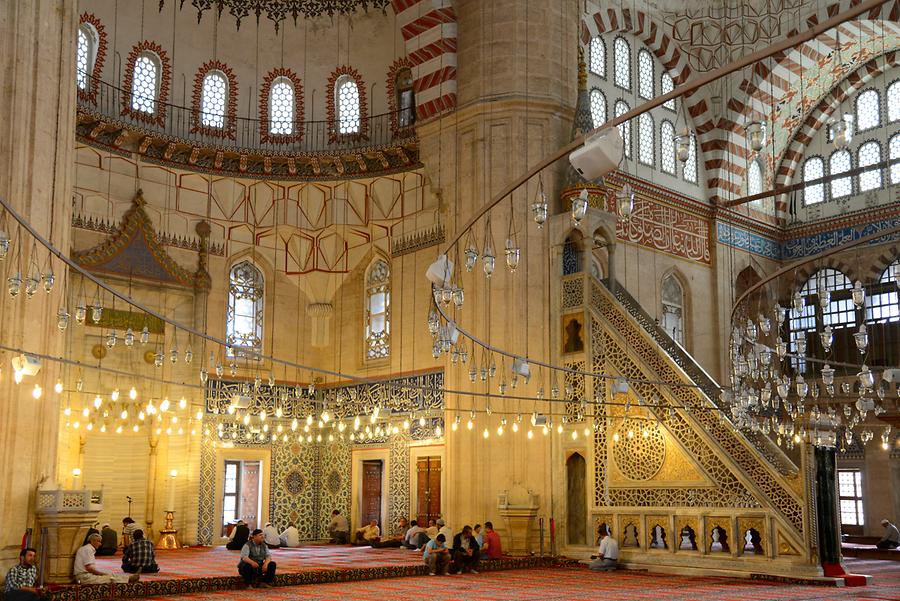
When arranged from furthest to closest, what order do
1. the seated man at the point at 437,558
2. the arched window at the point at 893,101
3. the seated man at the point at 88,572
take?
the arched window at the point at 893,101 < the seated man at the point at 437,558 < the seated man at the point at 88,572

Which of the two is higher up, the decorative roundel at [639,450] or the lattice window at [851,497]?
the decorative roundel at [639,450]

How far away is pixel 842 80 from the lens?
16.8 m

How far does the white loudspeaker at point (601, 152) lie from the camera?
16.0 ft

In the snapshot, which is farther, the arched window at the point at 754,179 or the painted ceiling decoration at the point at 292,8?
the arched window at the point at 754,179

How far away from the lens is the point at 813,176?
17172 mm

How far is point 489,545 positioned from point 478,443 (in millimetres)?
1456

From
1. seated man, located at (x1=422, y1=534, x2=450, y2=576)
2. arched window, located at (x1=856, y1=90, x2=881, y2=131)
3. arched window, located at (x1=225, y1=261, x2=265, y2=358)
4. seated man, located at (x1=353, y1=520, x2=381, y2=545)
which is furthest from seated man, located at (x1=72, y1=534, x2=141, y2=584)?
arched window, located at (x1=856, y1=90, x2=881, y2=131)

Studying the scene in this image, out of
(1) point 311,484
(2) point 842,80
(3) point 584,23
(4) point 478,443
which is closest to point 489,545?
(4) point 478,443

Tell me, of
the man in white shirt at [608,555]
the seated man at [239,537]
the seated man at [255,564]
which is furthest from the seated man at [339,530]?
the seated man at [255,564]

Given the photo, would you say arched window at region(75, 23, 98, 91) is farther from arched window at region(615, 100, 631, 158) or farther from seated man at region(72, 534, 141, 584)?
arched window at region(615, 100, 631, 158)

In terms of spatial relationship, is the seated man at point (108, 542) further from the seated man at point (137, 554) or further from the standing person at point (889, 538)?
the standing person at point (889, 538)

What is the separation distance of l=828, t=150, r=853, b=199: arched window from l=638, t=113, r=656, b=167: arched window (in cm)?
326

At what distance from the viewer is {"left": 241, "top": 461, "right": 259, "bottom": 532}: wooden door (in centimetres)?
1541

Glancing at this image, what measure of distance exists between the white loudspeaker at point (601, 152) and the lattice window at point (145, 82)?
37.5 feet
